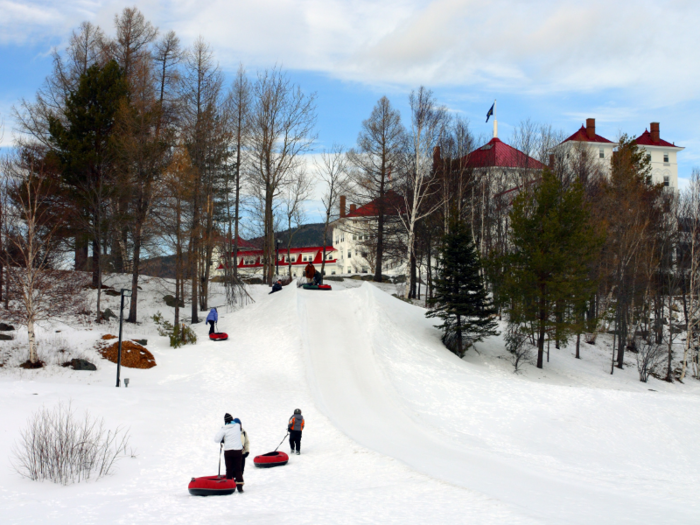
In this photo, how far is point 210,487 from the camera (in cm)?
951

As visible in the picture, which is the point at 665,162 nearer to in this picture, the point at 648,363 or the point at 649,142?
the point at 649,142

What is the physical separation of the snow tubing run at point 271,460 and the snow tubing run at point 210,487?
2408 millimetres

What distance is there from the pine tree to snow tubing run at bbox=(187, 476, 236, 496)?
57.7ft

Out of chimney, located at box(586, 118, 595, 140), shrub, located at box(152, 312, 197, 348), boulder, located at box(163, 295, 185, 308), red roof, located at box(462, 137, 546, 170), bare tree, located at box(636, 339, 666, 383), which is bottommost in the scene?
bare tree, located at box(636, 339, 666, 383)

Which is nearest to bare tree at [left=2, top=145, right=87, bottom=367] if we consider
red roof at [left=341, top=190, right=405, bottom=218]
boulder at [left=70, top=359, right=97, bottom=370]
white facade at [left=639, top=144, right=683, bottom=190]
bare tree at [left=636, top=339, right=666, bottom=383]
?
boulder at [left=70, top=359, right=97, bottom=370]

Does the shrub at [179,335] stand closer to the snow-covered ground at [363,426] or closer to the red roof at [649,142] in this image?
the snow-covered ground at [363,426]

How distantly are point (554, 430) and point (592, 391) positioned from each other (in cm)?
453

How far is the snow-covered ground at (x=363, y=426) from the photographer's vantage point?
8758 millimetres

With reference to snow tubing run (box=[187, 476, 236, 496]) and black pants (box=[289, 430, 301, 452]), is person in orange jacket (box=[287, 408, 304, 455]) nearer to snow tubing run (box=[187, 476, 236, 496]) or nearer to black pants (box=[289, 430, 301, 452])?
black pants (box=[289, 430, 301, 452])

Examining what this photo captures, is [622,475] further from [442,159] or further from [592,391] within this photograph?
[442,159]

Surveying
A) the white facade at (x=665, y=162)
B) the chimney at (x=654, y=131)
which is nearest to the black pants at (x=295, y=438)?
the white facade at (x=665, y=162)

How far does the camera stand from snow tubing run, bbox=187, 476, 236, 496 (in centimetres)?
949

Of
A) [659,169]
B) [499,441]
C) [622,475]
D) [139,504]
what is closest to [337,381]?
[499,441]

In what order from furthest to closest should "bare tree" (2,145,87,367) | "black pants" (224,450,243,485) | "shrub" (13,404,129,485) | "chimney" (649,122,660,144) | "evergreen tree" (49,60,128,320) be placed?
"chimney" (649,122,660,144) < "evergreen tree" (49,60,128,320) < "bare tree" (2,145,87,367) < "black pants" (224,450,243,485) < "shrub" (13,404,129,485)
